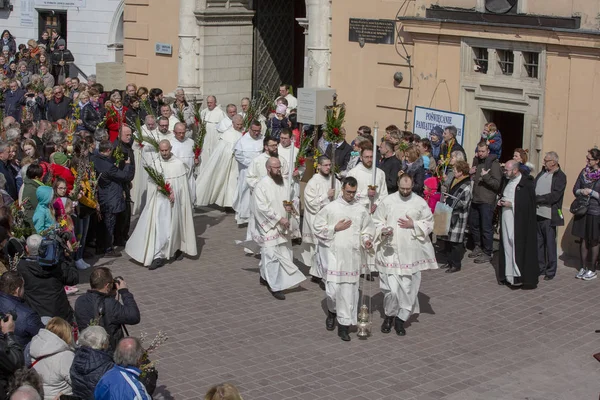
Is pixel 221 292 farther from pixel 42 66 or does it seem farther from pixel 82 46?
pixel 82 46

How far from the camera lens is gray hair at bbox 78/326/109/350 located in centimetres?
788

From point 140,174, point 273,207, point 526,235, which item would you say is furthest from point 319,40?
point 526,235

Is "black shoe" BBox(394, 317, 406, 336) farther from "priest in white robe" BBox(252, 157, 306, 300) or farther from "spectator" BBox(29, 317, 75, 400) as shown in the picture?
"spectator" BBox(29, 317, 75, 400)

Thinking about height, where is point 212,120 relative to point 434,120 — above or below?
below

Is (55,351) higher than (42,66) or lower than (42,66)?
lower

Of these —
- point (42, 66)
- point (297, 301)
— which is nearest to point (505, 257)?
point (297, 301)

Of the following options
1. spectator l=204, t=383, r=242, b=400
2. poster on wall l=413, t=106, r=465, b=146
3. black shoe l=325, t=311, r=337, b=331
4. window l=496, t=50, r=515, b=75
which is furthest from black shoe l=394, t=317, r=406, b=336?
spectator l=204, t=383, r=242, b=400

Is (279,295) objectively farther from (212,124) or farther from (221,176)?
(212,124)

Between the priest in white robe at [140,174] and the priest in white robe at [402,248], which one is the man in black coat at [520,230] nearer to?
the priest in white robe at [402,248]

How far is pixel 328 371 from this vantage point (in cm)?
1067

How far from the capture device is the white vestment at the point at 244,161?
637 inches

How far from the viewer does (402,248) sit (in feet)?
38.3

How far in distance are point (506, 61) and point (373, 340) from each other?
5.90 m

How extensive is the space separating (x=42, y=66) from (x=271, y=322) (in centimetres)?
1202
